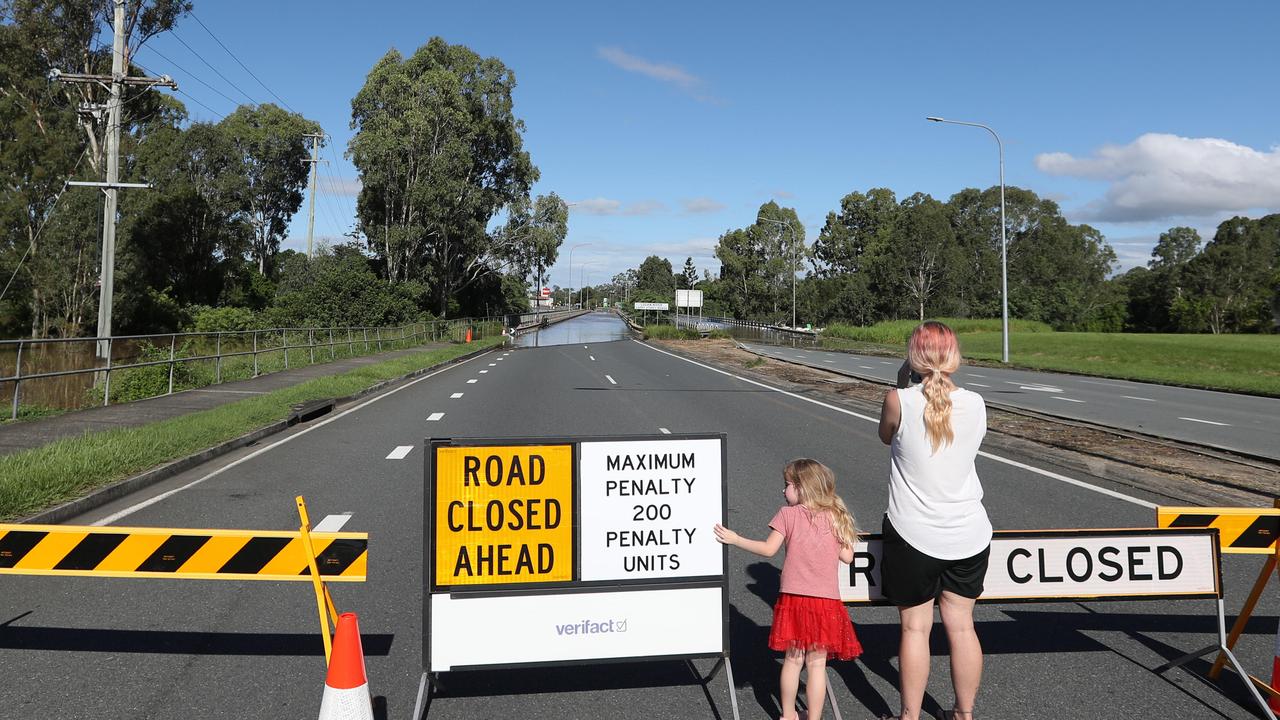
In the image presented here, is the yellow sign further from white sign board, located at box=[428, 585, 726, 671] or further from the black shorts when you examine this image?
the black shorts

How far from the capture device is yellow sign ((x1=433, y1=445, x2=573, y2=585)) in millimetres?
3826

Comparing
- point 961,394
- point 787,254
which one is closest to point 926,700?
point 961,394

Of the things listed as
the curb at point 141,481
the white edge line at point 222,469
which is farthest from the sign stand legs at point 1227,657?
the curb at point 141,481

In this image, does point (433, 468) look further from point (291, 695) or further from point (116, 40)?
point (116, 40)

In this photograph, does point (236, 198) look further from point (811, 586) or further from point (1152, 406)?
point (811, 586)

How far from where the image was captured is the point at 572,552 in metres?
3.95

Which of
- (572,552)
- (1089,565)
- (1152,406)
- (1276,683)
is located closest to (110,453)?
(572,552)

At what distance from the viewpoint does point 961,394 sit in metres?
3.63

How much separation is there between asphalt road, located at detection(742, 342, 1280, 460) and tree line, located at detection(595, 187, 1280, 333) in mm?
53883

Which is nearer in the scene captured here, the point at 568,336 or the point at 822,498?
the point at 822,498

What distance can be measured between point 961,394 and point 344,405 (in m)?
15.9

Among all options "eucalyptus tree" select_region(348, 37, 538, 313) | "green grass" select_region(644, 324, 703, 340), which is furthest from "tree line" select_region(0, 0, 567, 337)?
"green grass" select_region(644, 324, 703, 340)

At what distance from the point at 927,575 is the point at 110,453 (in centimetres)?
937

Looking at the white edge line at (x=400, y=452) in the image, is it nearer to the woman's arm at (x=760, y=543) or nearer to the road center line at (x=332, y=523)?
the road center line at (x=332, y=523)
